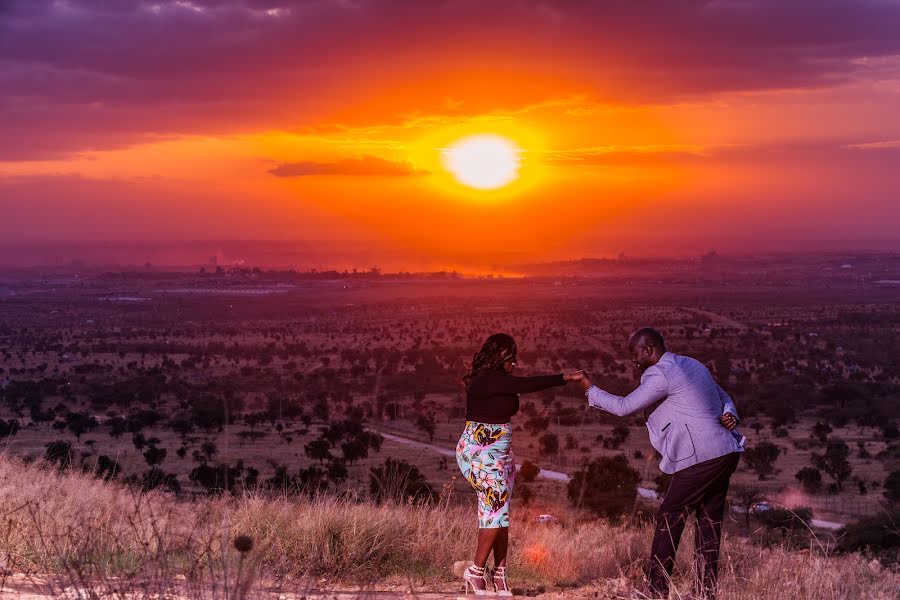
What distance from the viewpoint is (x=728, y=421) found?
20.1 ft

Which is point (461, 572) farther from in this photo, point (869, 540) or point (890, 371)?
point (890, 371)

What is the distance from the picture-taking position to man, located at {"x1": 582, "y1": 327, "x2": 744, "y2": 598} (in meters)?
6.12

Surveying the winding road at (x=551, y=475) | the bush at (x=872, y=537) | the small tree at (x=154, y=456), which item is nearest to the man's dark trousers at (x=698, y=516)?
the bush at (x=872, y=537)

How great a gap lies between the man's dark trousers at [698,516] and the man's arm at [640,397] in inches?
19.2

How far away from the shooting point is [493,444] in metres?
6.36

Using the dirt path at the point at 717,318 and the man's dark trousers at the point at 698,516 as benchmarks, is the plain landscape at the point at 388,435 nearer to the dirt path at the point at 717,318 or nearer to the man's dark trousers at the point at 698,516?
the man's dark trousers at the point at 698,516

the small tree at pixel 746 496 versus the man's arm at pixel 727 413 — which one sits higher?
the man's arm at pixel 727 413

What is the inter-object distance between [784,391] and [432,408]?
19010 millimetres

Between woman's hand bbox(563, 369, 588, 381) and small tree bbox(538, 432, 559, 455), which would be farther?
small tree bbox(538, 432, 559, 455)

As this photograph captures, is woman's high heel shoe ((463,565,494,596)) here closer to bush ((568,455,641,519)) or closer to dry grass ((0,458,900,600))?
dry grass ((0,458,900,600))

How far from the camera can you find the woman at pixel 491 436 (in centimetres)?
631


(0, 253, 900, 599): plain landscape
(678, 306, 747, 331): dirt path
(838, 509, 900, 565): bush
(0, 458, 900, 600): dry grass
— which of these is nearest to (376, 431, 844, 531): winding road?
(0, 253, 900, 599): plain landscape

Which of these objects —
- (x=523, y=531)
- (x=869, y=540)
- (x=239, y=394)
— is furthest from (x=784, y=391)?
(x=523, y=531)

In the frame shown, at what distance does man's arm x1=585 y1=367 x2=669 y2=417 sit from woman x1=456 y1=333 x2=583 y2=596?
10.4 inches
